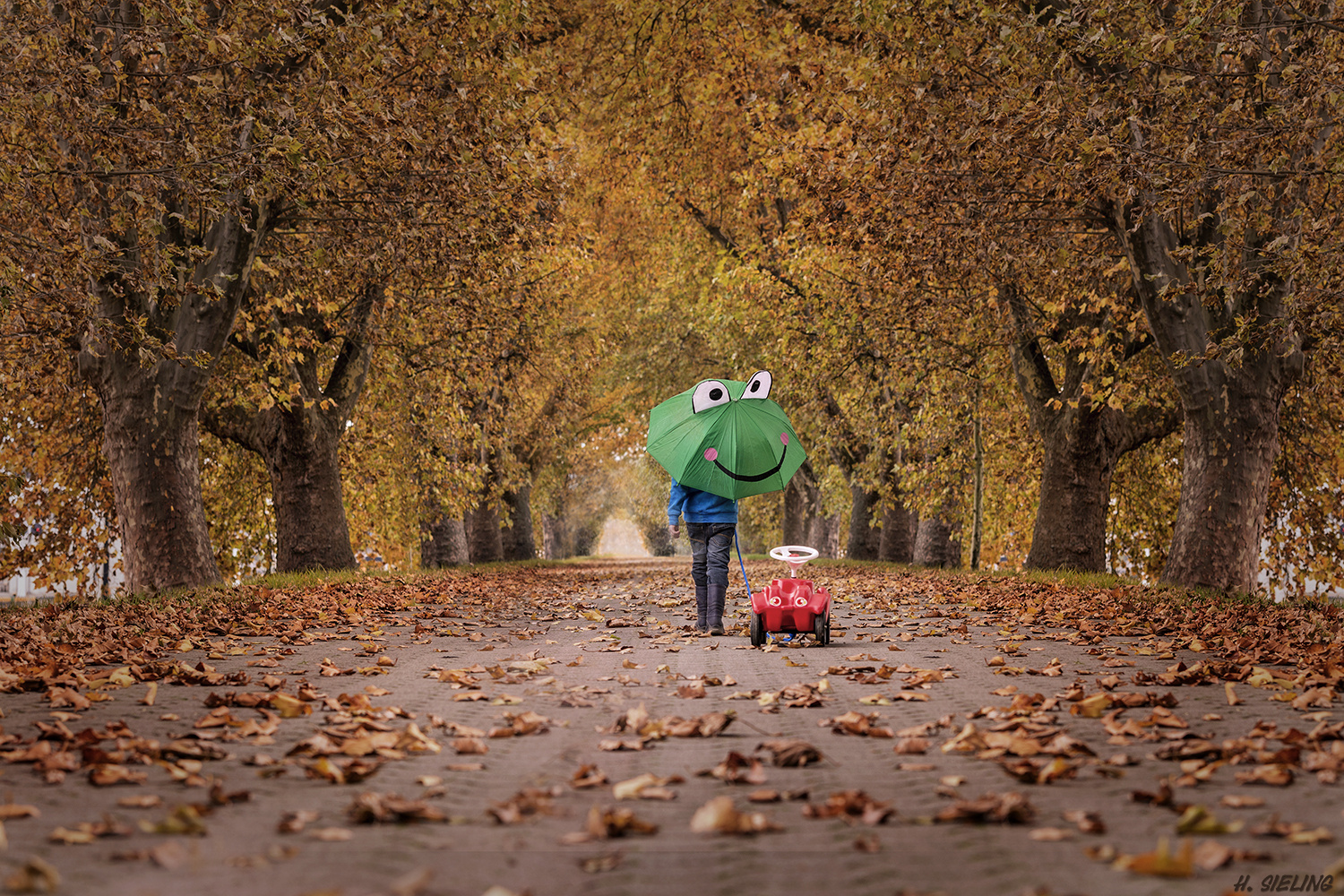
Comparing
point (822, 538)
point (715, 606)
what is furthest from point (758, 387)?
point (822, 538)

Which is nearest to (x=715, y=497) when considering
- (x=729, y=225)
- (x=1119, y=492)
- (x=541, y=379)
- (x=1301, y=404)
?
(x=1301, y=404)

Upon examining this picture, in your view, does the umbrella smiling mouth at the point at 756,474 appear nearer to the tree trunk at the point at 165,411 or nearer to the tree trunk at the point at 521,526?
the tree trunk at the point at 165,411

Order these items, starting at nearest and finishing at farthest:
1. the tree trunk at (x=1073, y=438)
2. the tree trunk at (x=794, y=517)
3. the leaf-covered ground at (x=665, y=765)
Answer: the leaf-covered ground at (x=665, y=765) → the tree trunk at (x=1073, y=438) → the tree trunk at (x=794, y=517)

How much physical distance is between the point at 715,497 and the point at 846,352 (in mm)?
10650

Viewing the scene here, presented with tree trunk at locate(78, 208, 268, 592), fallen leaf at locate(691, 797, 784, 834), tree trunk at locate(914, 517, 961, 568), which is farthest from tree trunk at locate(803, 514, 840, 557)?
fallen leaf at locate(691, 797, 784, 834)

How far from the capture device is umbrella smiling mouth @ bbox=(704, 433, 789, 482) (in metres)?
8.19

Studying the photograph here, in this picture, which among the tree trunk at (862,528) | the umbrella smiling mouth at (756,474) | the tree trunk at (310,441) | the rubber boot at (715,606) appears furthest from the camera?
the tree trunk at (862,528)

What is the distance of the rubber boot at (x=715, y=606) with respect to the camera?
885cm

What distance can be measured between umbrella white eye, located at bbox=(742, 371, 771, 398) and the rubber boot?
1.80 m

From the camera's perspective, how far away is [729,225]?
1003 inches

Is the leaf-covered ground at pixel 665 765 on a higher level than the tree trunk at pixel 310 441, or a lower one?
lower

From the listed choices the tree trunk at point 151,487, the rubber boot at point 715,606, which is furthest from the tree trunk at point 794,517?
the rubber boot at point 715,606

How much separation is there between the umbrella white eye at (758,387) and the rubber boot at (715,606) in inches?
70.8

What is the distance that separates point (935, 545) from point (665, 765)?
59.4ft
